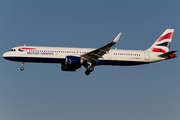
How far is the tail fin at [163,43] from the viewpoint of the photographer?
5617 centimetres

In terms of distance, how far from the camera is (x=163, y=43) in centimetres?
5703

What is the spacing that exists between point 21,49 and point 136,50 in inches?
748

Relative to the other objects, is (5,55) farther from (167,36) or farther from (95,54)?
(167,36)

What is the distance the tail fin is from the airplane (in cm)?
126

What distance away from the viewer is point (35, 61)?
49.8 metres

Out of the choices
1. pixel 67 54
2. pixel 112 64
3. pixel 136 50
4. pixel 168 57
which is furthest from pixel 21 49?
pixel 168 57

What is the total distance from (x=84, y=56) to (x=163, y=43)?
620 inches

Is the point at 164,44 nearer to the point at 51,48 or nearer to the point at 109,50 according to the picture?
the point at 109,50

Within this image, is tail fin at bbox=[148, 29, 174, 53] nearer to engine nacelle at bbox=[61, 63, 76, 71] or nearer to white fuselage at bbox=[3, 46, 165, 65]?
white fuselage at bbox=[3, 46, 165, 65]

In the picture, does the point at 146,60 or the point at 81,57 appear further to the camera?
the point at 146,60

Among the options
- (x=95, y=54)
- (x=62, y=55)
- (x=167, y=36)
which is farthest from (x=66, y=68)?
(x=167, y=36)

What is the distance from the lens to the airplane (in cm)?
4947

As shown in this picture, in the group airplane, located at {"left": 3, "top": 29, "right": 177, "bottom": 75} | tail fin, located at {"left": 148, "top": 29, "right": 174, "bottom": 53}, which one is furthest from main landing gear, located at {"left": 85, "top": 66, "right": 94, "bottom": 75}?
tail fin, located at {"left": 148, "top": 29, "right": 174, "bottom": 53}

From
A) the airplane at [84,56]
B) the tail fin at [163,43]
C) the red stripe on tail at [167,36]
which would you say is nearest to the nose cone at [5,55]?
the airplane at [84,56]
